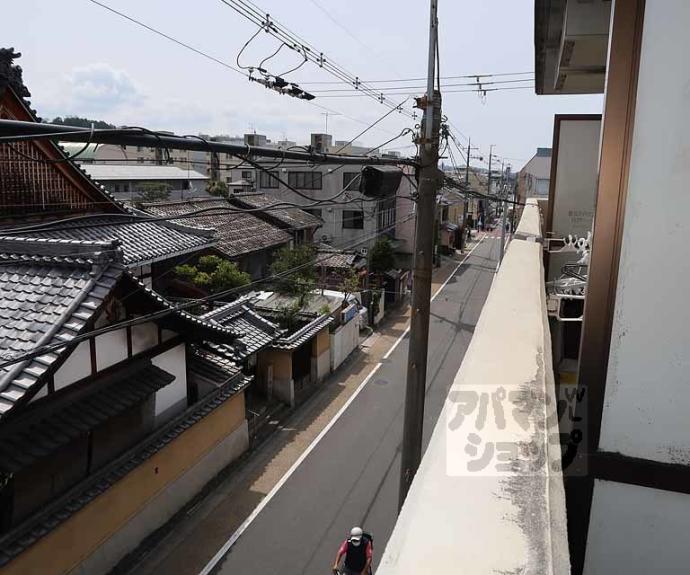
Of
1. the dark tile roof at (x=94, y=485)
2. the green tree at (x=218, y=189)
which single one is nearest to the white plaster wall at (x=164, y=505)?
the dark tile roof at (x=94, y=485)

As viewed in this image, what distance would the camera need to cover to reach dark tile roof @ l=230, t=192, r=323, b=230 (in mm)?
24812

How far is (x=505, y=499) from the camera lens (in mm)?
1375

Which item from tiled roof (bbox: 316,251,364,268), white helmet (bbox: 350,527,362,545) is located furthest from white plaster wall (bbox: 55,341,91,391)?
tiled roof (bbox: 316,251,364,268)

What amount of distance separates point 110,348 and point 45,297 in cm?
133

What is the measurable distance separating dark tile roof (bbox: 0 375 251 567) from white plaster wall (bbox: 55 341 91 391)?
1.40 meters

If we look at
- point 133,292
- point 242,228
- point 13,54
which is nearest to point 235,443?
point 133,292

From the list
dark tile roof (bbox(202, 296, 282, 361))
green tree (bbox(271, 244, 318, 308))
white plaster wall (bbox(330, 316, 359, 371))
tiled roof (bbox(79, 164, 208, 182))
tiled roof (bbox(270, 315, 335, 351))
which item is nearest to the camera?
dark tile roof (bbox(202, 296, 282, 361))

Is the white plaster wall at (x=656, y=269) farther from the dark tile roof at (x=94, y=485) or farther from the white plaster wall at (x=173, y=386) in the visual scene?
the white plaster wall at (x=173, y=386)

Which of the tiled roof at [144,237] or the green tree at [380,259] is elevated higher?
the tiled roof at [144,237]

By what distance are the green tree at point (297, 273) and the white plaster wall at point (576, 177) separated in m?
10.2

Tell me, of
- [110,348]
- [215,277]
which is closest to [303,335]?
[215,277]

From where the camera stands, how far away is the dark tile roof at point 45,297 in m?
5.61

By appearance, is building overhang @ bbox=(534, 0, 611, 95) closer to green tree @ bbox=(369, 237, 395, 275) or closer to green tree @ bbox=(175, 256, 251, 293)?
green tree @ bbox=(175, 256, 251, 293)

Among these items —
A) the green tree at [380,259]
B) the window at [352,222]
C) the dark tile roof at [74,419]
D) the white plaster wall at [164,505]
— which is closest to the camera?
the dark tile roof at [74,419]
